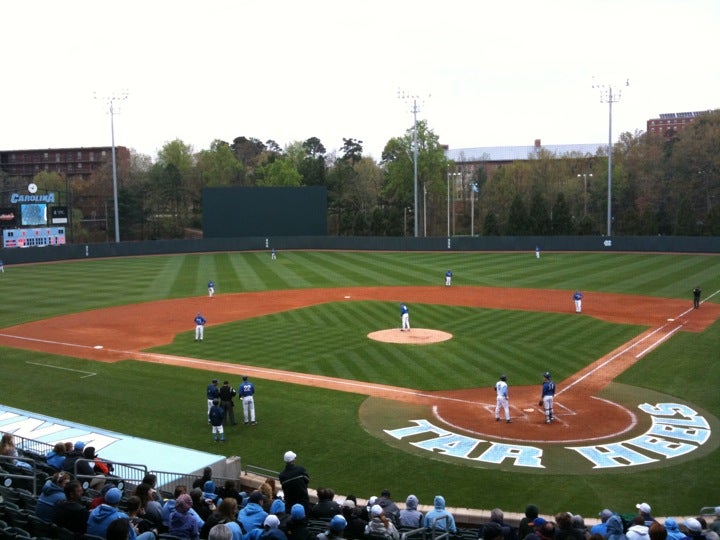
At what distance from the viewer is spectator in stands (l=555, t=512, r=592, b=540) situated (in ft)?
26.4

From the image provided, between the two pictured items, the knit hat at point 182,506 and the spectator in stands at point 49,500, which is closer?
the knit hat at point 182,506

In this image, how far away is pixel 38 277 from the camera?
5275 cm

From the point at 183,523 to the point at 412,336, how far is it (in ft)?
68.3

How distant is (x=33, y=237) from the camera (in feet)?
210

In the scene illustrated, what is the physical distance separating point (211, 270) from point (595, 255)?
3419 centimetres

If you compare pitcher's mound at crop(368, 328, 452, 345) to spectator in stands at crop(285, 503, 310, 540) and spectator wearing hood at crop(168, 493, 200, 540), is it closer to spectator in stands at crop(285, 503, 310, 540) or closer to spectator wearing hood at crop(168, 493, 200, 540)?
spectator in stands at crop(285, 503, 310, 540)

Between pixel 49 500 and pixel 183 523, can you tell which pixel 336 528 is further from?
pixel 49 500

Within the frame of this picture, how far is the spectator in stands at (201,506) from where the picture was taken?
9.25m

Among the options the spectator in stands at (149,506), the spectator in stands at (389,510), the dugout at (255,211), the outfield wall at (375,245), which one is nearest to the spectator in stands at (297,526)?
the spectator in stands at (149,506)

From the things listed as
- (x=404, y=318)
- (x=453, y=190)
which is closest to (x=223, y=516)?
(x=404, y=318)

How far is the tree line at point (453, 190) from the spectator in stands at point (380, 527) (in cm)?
7426

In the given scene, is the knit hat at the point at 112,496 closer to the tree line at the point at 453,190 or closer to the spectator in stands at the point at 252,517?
the spectator in stands at the point at 252,517

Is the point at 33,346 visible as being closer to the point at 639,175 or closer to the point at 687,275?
the point at 687,275

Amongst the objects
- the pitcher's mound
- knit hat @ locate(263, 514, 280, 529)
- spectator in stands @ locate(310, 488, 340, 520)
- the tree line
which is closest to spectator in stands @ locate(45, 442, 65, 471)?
spectator in stands @ locate(310, 488, 340, 520)
